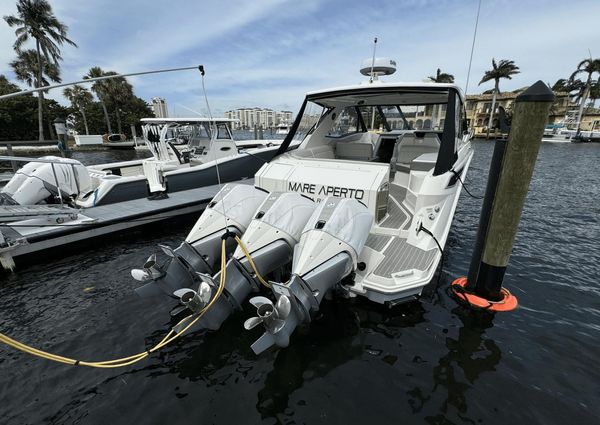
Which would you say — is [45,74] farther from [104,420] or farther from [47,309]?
[104,420]

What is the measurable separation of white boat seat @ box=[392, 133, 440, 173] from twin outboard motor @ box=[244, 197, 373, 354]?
3088 millimetres

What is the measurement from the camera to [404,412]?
258 centimetres

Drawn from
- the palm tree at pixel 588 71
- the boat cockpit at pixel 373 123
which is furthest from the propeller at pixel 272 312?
the palm tree at pixel 588 71

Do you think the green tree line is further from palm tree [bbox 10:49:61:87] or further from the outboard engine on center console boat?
the outboard engine on center console boat

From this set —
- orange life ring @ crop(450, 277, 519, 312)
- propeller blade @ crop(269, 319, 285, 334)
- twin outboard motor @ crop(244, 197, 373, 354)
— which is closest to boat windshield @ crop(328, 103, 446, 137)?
twin outboard motor @ crop(244, 197, 373, 354)

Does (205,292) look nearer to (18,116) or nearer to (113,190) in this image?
(113,190)

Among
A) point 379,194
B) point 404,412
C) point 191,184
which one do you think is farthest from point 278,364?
point 191,184

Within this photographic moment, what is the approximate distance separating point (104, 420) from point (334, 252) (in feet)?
8.31

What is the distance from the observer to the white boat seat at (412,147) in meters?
5.94

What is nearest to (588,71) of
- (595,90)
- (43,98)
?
(595,90)

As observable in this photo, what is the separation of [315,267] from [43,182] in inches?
274

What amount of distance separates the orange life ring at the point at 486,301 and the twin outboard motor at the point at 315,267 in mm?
1829

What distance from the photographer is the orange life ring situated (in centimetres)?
390

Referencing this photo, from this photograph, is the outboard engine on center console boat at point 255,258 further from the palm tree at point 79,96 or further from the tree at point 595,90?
the tree at point 595,90
